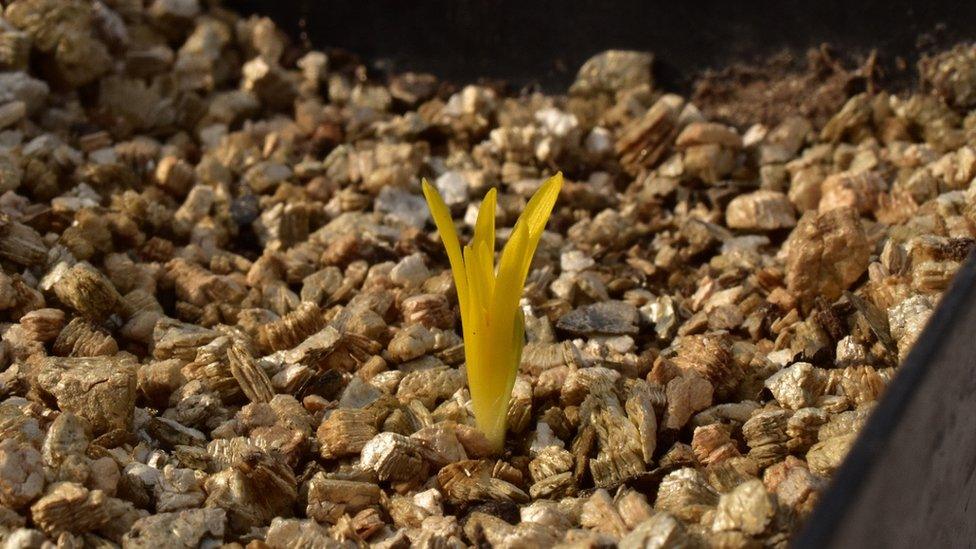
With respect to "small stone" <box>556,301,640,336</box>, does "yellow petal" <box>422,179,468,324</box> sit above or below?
above

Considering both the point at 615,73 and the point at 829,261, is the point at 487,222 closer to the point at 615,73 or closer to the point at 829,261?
the point at 829,261

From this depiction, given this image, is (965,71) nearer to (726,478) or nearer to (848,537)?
(726,478)

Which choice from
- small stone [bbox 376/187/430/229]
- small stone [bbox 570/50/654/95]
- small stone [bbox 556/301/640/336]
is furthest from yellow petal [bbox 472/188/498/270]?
small stone [bbox 570/50/654/95]

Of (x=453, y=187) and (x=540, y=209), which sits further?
(x=453, y=187)

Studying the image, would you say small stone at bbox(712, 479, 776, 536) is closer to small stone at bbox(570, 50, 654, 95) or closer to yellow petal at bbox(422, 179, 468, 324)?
yellow petal at bbox(422, 179, 468, 324)

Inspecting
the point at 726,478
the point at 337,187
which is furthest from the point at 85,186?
the point at 726,478

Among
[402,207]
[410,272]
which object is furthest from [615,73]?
[410,272]

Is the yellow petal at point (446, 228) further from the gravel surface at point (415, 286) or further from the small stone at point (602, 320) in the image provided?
the small stone at point (602, 320)

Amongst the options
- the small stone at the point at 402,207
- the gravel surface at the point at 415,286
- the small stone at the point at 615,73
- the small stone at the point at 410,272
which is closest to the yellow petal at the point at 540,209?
the gravel surface at the point at 415,286
